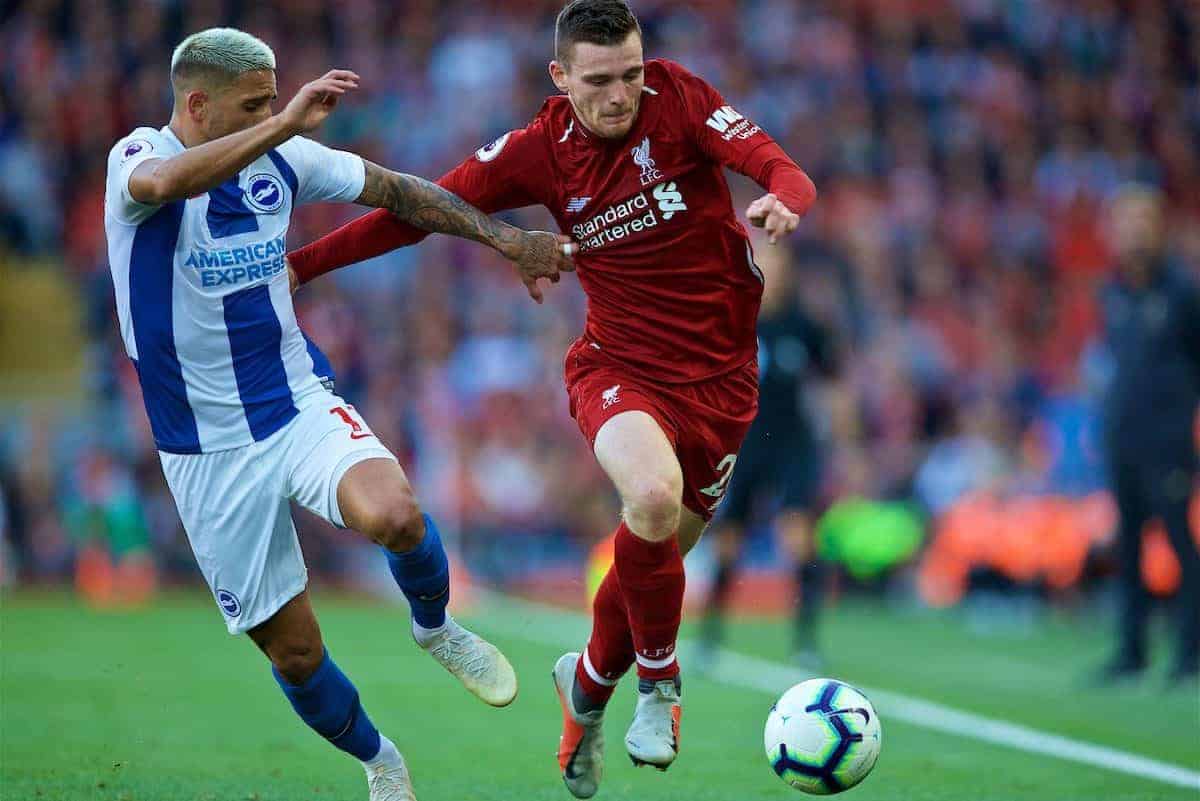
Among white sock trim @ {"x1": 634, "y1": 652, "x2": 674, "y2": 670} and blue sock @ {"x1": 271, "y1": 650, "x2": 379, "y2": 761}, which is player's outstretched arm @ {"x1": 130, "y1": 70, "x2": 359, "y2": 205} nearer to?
blue sock @ {"x1": 271, "y1": 650, "x2": 379, "y2": 761}

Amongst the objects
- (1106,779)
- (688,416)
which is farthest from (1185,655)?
(688,416)

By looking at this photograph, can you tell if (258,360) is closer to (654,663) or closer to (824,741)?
(654,663)

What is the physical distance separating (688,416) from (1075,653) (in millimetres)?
6717

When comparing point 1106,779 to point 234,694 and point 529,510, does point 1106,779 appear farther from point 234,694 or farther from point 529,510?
point 529,510

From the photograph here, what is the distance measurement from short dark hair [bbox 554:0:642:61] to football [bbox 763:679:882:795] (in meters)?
2.39

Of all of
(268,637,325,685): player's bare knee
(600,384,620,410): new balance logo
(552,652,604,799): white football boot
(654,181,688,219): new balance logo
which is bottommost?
(552,652,604,799): white football boot

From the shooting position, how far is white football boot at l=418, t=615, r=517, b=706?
5914 millimetres

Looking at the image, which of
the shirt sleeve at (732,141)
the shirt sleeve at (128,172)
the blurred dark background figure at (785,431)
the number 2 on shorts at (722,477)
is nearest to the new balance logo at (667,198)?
the shirt sleeve at (732,141)

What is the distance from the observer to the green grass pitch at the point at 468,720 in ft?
21.1

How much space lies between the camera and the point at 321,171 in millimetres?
5949

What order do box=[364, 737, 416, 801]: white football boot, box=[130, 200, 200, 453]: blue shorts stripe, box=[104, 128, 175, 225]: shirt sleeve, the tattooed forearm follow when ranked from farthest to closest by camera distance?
the tattooed forearm < box=[364, 737, 416, 801]: white football boot < box=[130, 200, 200, 453]: blue shorts stripe < box=[104, 128, 175, 225]: shirt sleeve

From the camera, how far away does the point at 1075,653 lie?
1179 cm

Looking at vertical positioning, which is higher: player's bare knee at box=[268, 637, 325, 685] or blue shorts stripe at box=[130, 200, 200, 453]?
blue shorts stripe at box=[130, 200, 200, 453]

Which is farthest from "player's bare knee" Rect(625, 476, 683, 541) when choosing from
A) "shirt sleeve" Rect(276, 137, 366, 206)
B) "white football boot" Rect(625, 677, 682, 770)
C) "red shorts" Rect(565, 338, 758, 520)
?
"shirt sleeve" Rect(276, 137, 366, 206)
